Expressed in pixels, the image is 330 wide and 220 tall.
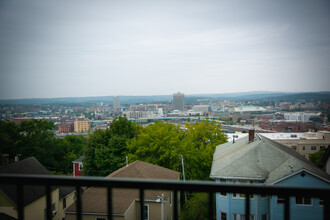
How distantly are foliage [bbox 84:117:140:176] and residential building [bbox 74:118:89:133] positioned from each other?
31877mm

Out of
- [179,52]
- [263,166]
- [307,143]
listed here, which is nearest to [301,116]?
[307,143]

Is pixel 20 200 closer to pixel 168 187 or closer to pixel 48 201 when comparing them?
pixel 48 201

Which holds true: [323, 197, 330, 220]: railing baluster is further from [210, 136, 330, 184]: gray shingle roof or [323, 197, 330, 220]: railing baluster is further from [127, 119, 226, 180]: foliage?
[127, 119, 226, 180]: foliage

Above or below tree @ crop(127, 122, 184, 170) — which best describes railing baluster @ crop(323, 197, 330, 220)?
above

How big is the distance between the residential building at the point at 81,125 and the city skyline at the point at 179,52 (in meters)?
34.9

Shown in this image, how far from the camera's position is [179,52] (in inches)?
7859

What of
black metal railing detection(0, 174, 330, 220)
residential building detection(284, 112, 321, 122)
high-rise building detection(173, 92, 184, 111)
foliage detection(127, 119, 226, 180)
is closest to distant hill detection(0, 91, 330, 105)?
residential building detection(284, 112, 321, 122)

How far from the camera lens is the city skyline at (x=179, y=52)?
111 metres

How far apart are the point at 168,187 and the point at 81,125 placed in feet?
212

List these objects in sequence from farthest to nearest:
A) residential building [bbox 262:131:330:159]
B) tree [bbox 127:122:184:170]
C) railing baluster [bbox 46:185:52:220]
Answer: residential building [bbox 262:131:330:159] < tree [bbox 127:122:184:170] < railing baluster [bbox 46:185:52:220]

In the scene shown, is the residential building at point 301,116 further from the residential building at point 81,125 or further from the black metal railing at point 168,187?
the black metal railing at point 168,187

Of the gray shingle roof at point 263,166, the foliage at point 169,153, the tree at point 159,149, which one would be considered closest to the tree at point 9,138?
the foliage at point 169,153

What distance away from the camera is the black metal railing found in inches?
55.4

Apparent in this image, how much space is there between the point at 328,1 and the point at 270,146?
12170 cm
